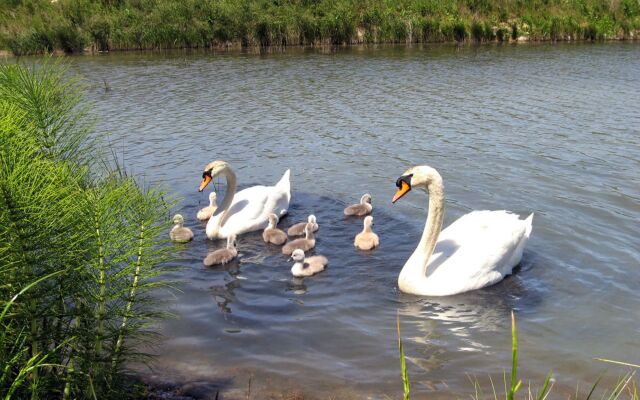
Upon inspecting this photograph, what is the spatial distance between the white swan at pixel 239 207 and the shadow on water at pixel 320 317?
44 centimetres

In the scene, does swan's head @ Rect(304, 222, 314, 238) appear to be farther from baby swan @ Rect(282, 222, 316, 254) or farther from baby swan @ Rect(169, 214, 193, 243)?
baby swan @ Rect(169, 214, 193, 243)

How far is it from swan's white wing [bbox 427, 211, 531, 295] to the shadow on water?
0.62ft

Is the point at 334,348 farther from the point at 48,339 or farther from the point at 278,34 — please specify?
the point at 278,34

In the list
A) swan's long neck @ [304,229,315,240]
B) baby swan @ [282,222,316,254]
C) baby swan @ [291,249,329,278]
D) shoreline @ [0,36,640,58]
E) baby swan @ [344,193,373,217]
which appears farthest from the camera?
shoreline @ [0,36,640,58]

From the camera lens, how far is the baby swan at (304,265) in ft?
28.1

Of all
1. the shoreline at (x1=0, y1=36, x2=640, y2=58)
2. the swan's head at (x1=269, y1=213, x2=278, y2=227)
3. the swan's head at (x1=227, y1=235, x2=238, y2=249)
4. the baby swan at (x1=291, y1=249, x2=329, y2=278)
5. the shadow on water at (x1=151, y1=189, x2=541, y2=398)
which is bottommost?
the shadow on water at (x1=151, y1=189, x2=541, y2=398)

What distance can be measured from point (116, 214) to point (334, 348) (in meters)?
3.14

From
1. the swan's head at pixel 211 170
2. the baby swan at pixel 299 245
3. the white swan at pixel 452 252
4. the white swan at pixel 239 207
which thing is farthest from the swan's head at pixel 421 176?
the swan's head at pixel 211 170

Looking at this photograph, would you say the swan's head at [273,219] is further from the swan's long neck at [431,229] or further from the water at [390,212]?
the swan's long neck at [431,229]

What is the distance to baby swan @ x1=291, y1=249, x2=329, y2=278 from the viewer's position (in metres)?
8.55

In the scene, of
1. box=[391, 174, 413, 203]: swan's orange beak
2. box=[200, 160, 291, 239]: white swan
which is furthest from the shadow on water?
box=[391, 174, 413, 203]: swan's orange beak

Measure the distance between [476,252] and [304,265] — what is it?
7.38ft

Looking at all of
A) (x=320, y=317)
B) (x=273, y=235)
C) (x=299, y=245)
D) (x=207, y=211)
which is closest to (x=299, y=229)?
(x=273, y=235)

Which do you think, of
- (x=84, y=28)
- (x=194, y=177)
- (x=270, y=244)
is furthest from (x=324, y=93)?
(x=84, y=28)
